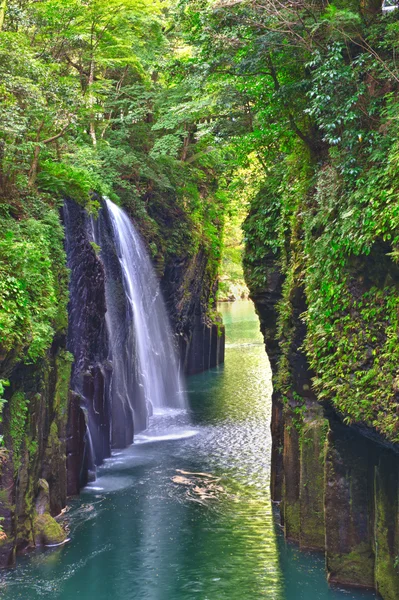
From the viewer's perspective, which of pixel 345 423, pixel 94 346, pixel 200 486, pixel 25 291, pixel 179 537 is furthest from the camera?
pixel 94 346

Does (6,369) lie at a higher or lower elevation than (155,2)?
lower

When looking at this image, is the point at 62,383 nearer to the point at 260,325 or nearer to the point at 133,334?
the point at 260,325

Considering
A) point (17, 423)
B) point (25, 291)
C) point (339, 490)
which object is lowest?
point (339, 490)

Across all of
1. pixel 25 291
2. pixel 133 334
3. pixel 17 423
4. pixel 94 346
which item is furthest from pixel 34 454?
pixel 133 334

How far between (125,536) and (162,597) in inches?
118

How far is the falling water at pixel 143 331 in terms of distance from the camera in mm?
25547

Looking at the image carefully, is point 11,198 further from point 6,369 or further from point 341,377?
point 341,377

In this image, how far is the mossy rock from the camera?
48.0ft

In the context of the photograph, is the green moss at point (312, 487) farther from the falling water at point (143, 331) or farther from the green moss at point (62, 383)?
the falling water at point (143, 331)

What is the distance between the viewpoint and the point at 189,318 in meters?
38.1

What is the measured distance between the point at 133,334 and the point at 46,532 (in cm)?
1291

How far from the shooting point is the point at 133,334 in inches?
1065

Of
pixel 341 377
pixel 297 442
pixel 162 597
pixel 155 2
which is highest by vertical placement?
pixel 155 2

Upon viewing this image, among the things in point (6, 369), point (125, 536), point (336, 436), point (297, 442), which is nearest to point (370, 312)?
point (336, 436)
